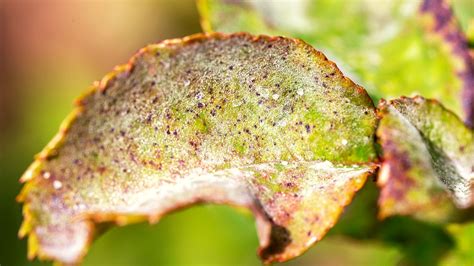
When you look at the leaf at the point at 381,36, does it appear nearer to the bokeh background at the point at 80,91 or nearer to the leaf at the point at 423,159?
the leaf at the point at 423,159

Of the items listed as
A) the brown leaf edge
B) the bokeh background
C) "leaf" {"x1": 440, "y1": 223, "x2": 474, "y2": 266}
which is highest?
the bokeh background

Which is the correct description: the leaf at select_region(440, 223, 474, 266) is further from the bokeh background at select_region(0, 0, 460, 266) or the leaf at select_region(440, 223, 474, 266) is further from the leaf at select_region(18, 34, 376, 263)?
the leaf at select_region(18, 34, 376, 263)

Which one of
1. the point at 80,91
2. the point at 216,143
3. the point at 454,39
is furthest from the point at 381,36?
the point at 80,91

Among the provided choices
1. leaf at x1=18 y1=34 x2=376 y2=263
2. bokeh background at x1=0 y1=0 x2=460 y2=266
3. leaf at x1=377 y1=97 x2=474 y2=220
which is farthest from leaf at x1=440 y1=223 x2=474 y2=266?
leaf at x1=18 y1=34 x2=376 y2=263

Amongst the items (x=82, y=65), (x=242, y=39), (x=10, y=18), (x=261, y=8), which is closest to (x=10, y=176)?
(x=82, y=65)

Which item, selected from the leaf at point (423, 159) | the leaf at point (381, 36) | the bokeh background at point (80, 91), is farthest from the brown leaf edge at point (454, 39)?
the bokeh background at point (80, 91)

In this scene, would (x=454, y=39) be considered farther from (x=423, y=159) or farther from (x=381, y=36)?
(x=423, y=159)

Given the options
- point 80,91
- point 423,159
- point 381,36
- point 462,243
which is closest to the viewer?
point 423,159
